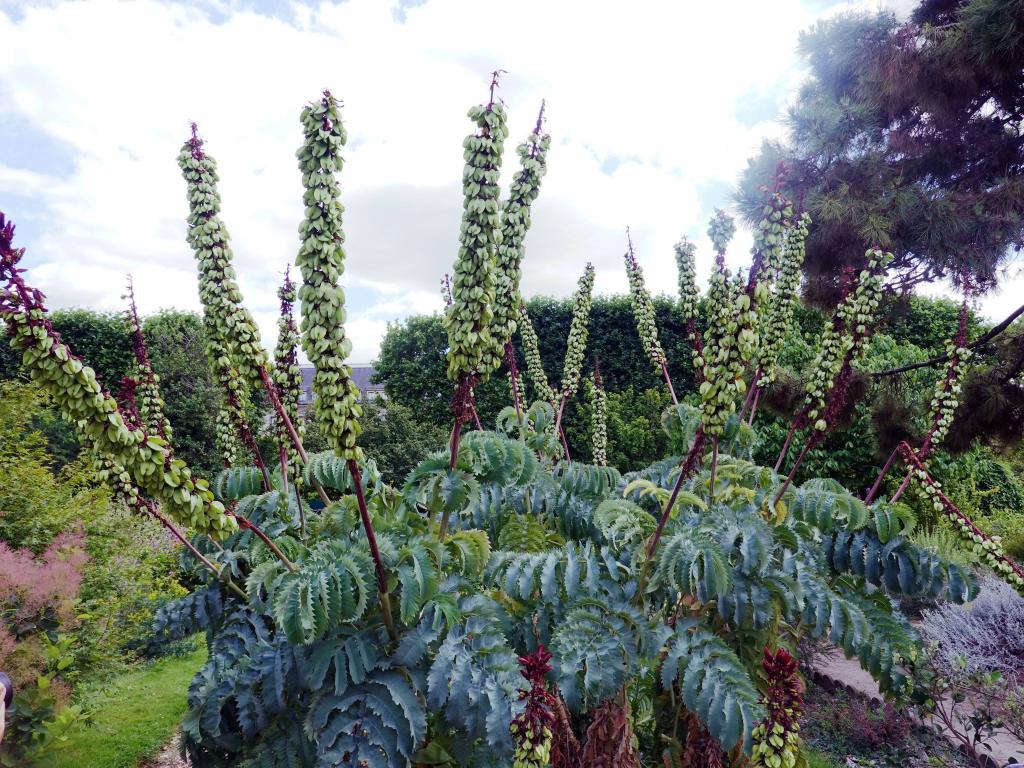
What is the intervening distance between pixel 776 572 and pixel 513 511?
169 cm

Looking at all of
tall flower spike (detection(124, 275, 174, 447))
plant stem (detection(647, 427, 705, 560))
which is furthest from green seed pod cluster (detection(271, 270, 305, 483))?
plant stem (detection(647, 427, 705, 560))

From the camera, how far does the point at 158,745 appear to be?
536cm

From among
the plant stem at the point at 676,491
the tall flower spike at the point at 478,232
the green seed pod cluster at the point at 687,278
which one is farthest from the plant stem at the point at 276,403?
the green seed pod cluster at the point at 687,278

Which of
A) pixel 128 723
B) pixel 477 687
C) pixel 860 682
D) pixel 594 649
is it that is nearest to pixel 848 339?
pixel 594 649

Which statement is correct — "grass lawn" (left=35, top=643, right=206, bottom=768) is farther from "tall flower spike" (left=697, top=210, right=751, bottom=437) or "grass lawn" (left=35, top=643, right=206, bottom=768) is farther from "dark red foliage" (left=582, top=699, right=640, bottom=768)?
"tall flower spike" (left=697, top=210, right=751, bottom=437)

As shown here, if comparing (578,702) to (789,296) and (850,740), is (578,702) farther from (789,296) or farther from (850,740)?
(850,740)

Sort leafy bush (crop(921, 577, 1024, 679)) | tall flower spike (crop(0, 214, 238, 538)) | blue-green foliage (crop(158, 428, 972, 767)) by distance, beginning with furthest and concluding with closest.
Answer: leafy bush (crop(921, 577, 1024, 679)) < blue-green foliage (crop(158, 428, 972, 767)) < tall flower spike (crop(0, 214, 238, 538))

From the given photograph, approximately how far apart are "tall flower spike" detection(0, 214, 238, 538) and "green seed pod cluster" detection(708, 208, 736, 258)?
2824 millimetres

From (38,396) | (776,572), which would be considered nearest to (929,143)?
(776,572)

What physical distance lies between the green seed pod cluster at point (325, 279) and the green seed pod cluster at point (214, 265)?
89 cm

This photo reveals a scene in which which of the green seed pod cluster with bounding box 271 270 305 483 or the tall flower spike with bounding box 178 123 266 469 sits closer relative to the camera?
the tall flower spike with bounding box 178 123 266 469

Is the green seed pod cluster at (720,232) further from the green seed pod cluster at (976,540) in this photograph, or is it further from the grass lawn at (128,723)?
the grass lawn at (128,723)

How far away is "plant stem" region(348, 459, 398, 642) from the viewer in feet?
8.11

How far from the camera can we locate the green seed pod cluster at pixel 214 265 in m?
3.15
